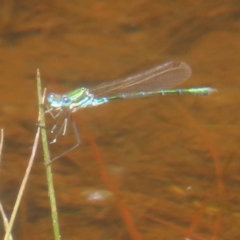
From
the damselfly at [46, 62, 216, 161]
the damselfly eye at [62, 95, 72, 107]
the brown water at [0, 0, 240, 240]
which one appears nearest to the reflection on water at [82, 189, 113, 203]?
the brown water at [0, 0, 240, 240]

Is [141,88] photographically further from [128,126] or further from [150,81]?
[128,126]

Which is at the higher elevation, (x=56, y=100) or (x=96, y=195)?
(x=56, y=100)

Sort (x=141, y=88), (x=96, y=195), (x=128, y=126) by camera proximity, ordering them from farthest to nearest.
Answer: (x=128, y=126) < (x=141, y=88) < (x=96, y=195)

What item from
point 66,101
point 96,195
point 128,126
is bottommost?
point 96,195

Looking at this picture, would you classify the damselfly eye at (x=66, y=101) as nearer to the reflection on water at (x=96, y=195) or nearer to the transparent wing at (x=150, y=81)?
the transparent wing at (x=150, y=81)

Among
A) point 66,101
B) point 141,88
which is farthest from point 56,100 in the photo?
point 141,88

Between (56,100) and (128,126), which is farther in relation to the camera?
(128,126)

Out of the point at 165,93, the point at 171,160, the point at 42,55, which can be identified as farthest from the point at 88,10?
the point at 171,160
